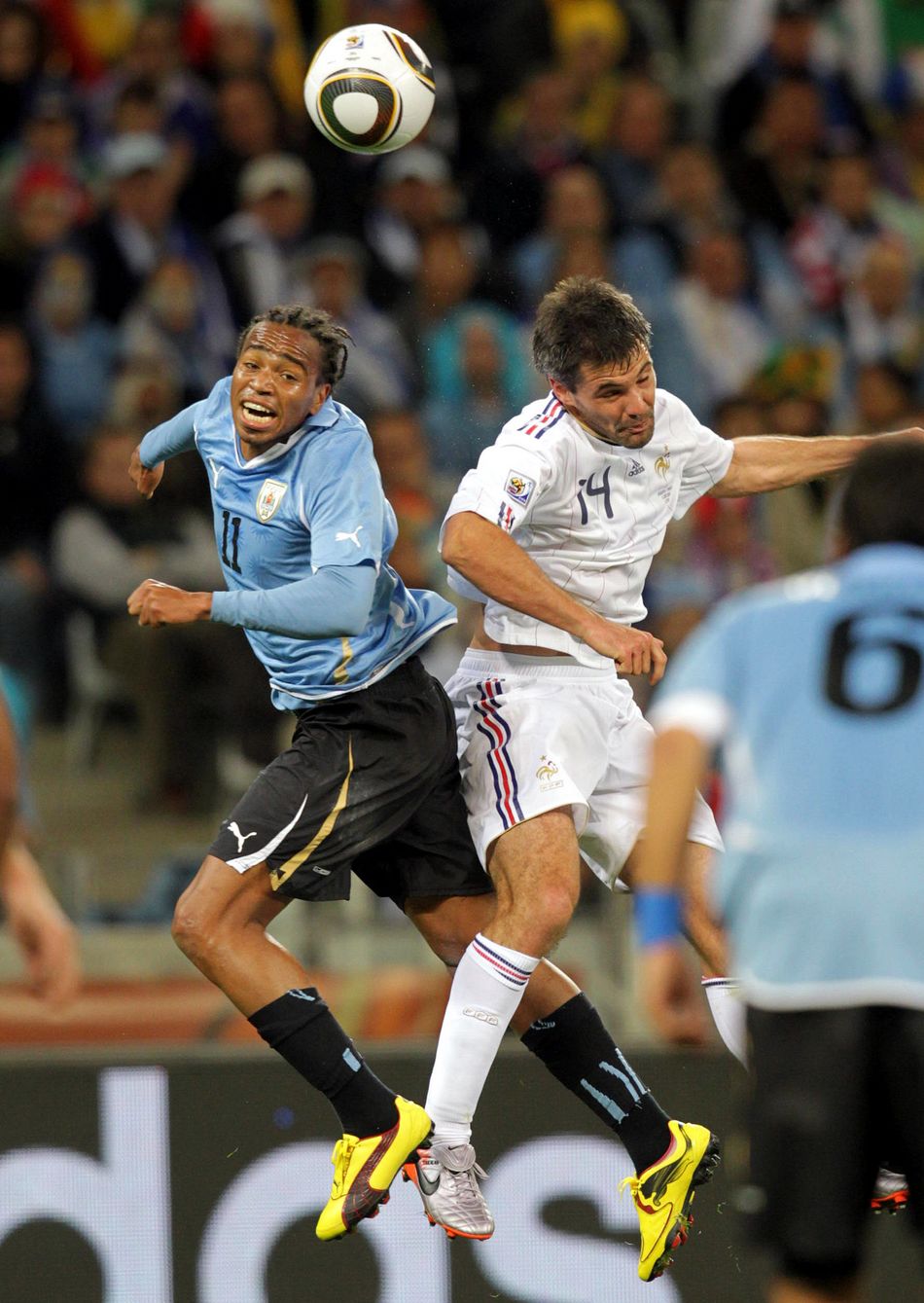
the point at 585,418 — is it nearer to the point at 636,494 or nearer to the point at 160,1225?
the point at 636,494

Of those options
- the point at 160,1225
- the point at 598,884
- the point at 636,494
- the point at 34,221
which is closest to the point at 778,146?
the point at 34,221

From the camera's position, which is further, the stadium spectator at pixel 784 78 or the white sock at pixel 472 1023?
the stadium spectator at pixel 784 78

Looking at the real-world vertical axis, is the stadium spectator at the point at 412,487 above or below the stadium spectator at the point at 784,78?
below

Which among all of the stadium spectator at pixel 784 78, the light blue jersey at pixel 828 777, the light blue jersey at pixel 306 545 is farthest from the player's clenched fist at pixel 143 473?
the stadium spectator at pixel 784 78

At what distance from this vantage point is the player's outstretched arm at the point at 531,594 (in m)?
4.71

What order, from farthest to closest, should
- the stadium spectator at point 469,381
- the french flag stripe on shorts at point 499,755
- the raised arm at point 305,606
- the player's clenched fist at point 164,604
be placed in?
the stadium spectator at point 469,381 → the french flag stripe on shorts at point 499,755 → the raised arm at point 305,606 → the player's clenched fist at point 164,604

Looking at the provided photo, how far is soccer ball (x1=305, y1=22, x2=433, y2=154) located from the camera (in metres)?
5.28

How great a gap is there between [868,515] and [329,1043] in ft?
6.82

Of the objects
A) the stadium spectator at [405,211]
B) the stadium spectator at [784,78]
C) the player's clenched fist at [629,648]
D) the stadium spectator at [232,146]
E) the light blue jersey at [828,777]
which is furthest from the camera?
the stadium spectator at [784,78]

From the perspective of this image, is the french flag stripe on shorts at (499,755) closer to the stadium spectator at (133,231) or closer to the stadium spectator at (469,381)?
the stadium spectator at (469,381)

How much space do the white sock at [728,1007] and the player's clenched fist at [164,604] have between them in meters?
1.67

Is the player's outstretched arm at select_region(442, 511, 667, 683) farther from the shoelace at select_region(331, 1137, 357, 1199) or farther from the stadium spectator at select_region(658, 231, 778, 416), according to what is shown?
the stadium spectator at select_region(658, 231, 778, 416)

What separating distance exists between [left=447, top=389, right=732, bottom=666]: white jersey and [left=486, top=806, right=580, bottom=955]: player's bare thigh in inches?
18.2

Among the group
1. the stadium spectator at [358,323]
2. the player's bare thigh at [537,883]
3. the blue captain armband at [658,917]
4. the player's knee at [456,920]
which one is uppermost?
the stadium spectator at [358,323]
